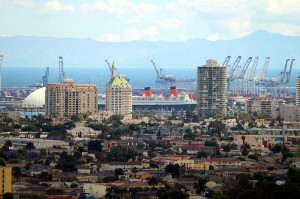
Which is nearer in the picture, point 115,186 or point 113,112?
point 115,186

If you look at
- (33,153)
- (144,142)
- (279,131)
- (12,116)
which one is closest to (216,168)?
(33,153)

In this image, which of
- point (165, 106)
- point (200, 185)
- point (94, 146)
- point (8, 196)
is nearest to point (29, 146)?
point (94, 146)

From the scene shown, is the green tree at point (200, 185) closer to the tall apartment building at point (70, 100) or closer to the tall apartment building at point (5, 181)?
the tall apartment building at point (5, 181)

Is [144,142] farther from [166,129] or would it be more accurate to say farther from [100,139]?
[166,129]

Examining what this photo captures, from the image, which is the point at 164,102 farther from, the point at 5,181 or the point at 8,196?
the point at 8,196

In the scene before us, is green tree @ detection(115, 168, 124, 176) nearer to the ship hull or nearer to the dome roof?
the dome roof

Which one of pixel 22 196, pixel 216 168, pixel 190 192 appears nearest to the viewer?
pixel 22 196

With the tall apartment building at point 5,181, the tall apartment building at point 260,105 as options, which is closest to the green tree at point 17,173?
the tall apartment building at point 5,181
